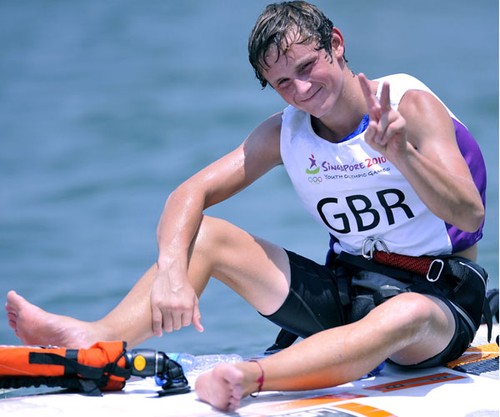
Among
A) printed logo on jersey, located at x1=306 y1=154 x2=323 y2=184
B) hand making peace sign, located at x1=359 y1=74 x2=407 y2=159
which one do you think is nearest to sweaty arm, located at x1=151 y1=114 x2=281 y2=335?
printed logo on jersey, located at x1=306 y1=154 x2=323 y2=184

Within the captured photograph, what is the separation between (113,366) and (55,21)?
760cm

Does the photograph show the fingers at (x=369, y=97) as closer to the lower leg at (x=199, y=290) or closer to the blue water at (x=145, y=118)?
the lower leg at (x=199, y=290)

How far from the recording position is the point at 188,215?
3125 millimetres

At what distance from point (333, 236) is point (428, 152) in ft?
1.82

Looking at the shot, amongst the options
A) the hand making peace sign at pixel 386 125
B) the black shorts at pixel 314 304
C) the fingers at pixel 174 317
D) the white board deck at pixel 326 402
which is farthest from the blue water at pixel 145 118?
the hand making peace sign at pixel 386 125

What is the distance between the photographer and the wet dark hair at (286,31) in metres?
3.01

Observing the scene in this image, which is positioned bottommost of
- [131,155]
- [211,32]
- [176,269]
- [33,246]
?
[176,269]

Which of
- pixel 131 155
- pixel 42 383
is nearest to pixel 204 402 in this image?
pixel 42 383

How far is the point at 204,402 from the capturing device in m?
2.81

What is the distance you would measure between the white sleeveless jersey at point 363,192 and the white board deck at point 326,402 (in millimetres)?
398

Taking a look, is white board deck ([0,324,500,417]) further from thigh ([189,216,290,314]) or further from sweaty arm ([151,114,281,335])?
thigh ([189,216,290,314])

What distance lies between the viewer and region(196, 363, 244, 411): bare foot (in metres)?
2.67

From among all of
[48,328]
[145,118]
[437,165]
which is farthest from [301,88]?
[145,118]

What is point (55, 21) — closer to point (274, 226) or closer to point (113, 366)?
point (274, 226)
